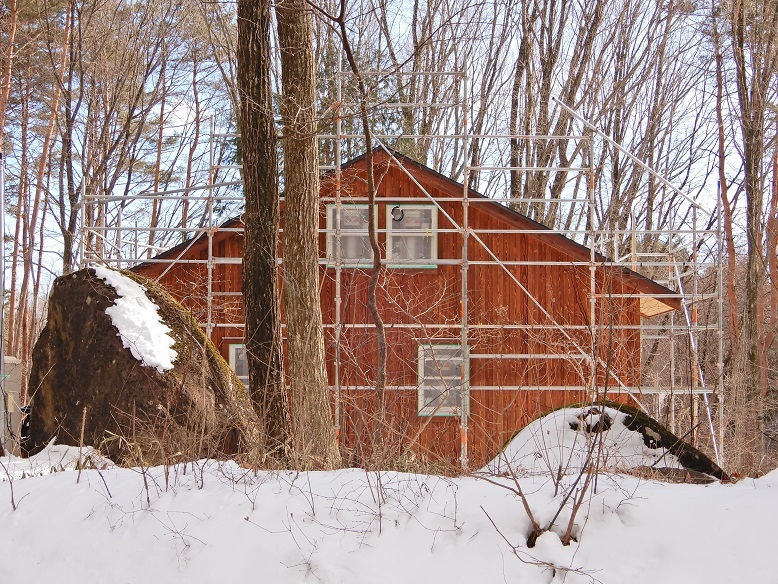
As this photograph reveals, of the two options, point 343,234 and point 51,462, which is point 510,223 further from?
point 51,462

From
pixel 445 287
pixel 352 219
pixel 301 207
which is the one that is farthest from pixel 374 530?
pixel 352 219

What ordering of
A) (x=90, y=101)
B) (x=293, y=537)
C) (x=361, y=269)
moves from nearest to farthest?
(x=293, y=537)
(x=361, y=269)
(x=90, y=101)

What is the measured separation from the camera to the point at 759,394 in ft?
64.4

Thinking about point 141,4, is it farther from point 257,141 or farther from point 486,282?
point 257,141

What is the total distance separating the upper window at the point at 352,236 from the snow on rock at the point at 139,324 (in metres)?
5.55

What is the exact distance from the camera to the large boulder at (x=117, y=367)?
8.70 m

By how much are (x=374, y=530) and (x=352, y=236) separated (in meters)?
10.6

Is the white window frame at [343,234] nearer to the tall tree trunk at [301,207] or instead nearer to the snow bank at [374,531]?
the tall tree trunk at [301,207]

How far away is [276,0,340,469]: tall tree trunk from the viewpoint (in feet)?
32.2

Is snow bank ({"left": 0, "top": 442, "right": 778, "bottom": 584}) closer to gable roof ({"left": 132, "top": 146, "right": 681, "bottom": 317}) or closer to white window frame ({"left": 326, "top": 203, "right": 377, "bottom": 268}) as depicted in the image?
white window frame ({"left": 326, "top": 203, "right": 377, "bottom": 268})

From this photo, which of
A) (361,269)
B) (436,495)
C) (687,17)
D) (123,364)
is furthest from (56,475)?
(687,17)

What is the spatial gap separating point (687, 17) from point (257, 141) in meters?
21.0

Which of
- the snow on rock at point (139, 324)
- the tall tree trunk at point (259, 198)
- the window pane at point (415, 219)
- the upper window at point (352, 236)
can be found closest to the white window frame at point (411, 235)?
the window pane at point (415, 219)

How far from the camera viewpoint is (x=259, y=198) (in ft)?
31.2
